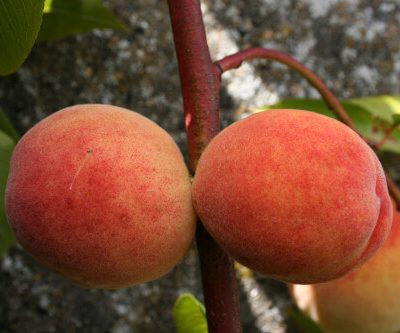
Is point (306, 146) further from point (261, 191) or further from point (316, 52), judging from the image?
point (316, 52)

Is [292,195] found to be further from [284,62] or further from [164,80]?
[164,80]

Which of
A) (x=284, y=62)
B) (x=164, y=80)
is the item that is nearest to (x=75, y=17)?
(x=164, y=80)

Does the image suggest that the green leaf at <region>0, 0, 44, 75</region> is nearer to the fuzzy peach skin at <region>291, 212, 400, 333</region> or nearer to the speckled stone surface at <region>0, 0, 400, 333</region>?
the speckled stone surface at <region>0, 0, 400, 333</region>

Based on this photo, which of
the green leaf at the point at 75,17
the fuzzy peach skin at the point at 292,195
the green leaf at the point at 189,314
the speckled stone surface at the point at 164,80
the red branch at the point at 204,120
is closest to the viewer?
the fuzzy peach skin at the point at 292,195

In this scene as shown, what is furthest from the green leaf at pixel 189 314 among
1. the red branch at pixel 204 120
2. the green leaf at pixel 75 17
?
the green leaf at pixel 75 17

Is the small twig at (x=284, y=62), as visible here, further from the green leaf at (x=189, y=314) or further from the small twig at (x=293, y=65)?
the green leaf at (x=189, y=314)
